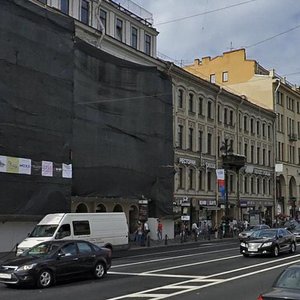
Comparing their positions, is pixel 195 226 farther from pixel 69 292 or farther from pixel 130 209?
pixel 69 292

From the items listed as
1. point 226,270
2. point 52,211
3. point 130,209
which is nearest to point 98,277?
point 226,270

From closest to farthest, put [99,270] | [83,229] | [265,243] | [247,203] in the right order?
1. [99,270]
2. [265,243]
3. [83,229]
4. [247,203]

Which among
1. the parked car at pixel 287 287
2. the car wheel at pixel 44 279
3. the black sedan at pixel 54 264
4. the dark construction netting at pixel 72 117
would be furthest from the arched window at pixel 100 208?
the parked car at pixel 287 287

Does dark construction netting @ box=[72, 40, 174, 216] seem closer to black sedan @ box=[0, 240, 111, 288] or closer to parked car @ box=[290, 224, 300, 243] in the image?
parked car @ box=[290, 224, 300, 243]

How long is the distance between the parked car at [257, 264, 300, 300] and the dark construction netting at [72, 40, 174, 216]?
2578 cm

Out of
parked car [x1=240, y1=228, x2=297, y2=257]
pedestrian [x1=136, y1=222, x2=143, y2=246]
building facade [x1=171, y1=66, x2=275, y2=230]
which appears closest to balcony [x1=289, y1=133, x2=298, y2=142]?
building facade [x1=171, y1=66, x2=275, y2=230]

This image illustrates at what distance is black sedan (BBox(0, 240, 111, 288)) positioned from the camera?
15133 millimetres

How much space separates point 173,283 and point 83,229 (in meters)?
10.7

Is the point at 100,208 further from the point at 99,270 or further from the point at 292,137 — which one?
the point at 292,137

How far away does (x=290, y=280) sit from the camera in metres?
8.62

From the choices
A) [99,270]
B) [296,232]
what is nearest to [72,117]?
[99,270]

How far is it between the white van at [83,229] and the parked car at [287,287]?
16612 millimetres

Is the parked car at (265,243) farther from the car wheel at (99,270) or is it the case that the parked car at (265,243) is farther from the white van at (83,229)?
the car wheel at (99,270)

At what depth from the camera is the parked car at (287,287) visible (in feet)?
25.9
